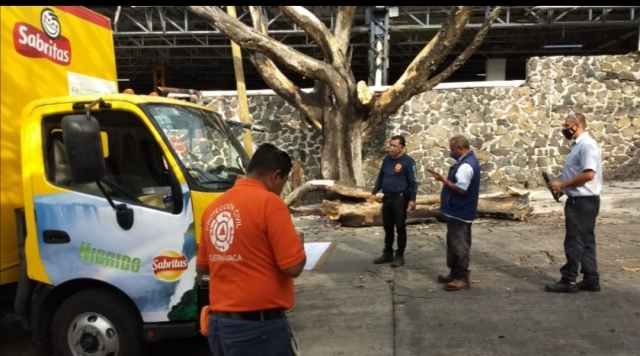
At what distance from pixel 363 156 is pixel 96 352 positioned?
30.7 feet

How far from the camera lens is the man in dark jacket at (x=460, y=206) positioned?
5.50 metres

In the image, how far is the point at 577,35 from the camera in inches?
755

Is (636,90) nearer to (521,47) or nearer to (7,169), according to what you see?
(521,47)

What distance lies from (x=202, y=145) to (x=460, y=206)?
2.86m

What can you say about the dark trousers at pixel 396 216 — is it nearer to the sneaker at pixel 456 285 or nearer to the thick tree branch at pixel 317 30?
the sneaker at pixel 456 285

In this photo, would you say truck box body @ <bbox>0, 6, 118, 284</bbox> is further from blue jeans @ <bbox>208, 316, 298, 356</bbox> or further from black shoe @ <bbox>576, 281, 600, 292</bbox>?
black shoe @ <bbox>576, 281, 600, 292</bbox>

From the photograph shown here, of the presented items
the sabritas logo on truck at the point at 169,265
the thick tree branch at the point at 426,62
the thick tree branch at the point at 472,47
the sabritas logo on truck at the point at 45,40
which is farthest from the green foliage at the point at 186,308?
the thick tree branch at the point at 472,47

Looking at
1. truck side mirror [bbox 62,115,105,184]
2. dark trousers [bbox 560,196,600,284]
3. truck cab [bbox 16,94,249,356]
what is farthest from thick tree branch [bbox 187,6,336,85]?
truck side mirror [bbox 62,115,105,184]

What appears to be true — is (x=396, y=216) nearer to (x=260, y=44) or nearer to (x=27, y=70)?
(x=27, y=70)

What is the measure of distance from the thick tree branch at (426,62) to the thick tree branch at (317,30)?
4.03 feet

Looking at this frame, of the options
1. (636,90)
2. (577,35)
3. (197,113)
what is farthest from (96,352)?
(577,35)

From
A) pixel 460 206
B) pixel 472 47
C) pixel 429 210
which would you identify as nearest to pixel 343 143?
pixel 429 210

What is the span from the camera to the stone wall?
1241cm

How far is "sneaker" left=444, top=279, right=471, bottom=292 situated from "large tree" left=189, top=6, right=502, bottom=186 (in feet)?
17.1
